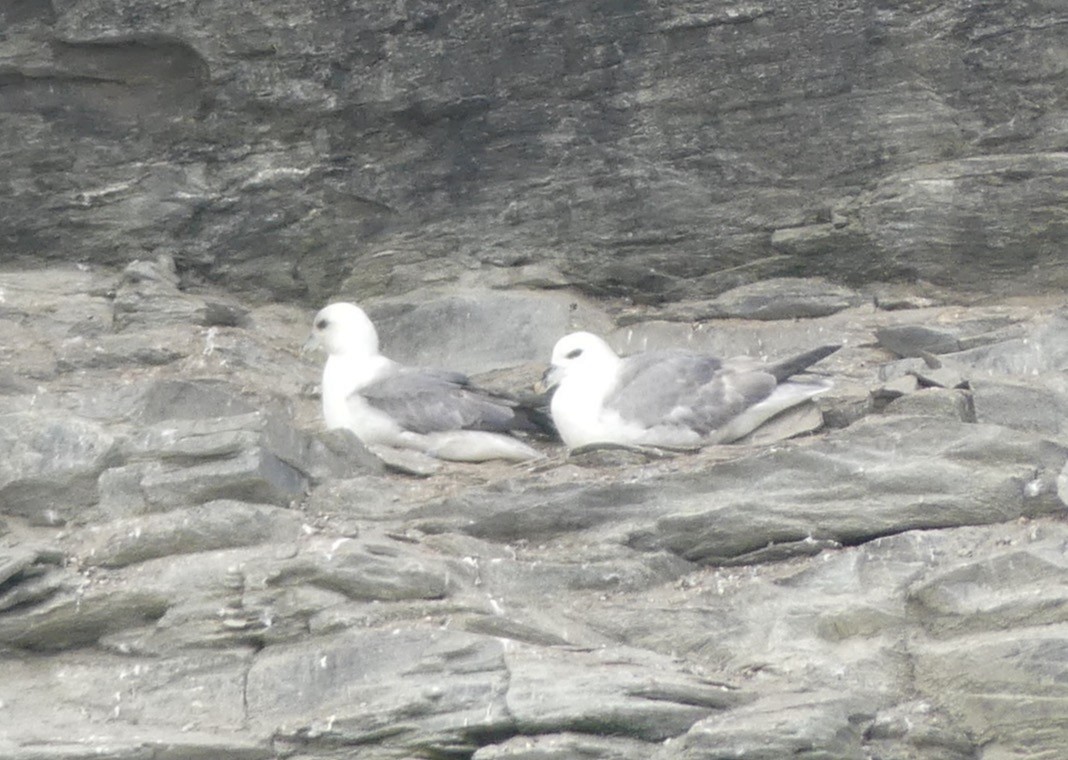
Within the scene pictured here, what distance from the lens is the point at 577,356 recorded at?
9.47 m

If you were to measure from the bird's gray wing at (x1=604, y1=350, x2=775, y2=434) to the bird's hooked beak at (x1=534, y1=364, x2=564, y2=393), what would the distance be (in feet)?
1.48

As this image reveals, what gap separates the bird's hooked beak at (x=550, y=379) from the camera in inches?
371

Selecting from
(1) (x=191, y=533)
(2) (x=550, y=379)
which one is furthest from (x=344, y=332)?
(1) (x=191, y=533)

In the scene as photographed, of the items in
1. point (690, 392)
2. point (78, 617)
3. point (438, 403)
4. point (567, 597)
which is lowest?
point (567, 597)

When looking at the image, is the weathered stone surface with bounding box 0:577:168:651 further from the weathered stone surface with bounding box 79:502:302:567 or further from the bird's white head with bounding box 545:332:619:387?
the bird's white head with bounding box 545:332:619:387

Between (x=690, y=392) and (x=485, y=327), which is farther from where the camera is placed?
(x=485, y=327)

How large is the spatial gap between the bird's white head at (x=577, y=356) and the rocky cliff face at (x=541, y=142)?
1.12 meters

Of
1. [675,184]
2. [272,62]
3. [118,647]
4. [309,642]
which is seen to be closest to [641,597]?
[309,642]

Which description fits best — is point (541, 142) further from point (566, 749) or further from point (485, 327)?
point (566, 749)

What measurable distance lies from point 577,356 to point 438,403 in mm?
702

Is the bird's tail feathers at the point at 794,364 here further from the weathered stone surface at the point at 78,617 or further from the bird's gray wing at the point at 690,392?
the weathered stone surface at the point at 78,617

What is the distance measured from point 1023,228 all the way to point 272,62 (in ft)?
12.8

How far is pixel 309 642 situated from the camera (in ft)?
23.3

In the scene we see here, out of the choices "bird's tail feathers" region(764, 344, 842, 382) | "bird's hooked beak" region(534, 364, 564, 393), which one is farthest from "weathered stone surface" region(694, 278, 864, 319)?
"bird's tail feathers" region(764, 344, 842, 382)
